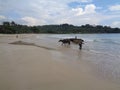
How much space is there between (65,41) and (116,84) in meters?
21.4

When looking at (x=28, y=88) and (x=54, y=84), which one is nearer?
(x=28, y=88)

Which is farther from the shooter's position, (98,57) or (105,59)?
(98,57)

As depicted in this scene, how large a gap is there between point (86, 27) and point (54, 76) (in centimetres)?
15976

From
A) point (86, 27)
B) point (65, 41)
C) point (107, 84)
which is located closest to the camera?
point (107, 84)

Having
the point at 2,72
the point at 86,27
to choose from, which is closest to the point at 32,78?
the point at 2,72

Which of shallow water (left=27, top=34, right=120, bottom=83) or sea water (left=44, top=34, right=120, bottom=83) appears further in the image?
shallow water (left=27, top=34, right=120, bottom=83)

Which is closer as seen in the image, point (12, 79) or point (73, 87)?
point (73, 87)

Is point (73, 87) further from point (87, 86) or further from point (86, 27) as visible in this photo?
point (86, 27)

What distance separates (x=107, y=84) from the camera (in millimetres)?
6410

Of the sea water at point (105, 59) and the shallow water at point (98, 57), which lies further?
the shallow water at point (98, 57)

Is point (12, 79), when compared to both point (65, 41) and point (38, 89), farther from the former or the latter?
point (65, 41)

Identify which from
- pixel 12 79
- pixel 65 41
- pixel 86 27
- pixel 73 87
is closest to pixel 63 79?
pixel 73 87

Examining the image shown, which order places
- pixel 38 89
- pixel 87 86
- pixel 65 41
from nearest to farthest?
pixel 38 89, pixel 87 86, pixel 65 41

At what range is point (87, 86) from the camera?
5.97 meters
